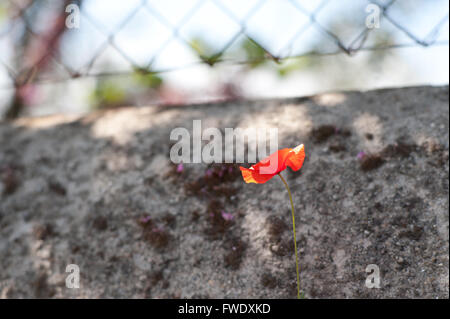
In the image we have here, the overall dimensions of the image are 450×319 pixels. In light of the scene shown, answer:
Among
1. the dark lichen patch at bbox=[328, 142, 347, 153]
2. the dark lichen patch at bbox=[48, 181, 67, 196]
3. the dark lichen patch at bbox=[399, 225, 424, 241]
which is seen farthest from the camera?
the dark lichen patch at bbox=[48, 181, 67, 196]

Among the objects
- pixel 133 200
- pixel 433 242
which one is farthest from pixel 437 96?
pixel 133 200

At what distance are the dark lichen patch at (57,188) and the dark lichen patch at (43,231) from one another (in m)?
0.15

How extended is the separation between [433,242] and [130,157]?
117 cm

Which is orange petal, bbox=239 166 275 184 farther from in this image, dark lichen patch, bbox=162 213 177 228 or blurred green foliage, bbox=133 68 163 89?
blurred green foliage, bbox=133 68 163 89

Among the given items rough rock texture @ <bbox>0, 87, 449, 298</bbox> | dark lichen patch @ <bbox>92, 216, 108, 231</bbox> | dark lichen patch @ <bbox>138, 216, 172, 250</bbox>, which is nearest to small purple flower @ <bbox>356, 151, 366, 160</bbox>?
rough rock texture @ <bbox>0, 87, 449, 298</bbox>

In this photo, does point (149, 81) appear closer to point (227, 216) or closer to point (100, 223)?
point (100, 223)

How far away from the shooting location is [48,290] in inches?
51.6

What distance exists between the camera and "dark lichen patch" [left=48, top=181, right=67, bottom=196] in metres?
A: 1.56

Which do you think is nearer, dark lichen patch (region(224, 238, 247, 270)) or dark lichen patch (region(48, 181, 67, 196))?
dark lichen patch (region(224, 238, 247, 270))

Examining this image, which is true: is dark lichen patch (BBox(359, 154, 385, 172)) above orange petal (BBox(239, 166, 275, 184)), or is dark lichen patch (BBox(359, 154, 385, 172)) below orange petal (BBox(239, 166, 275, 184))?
above

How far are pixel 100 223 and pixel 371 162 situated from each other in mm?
1028

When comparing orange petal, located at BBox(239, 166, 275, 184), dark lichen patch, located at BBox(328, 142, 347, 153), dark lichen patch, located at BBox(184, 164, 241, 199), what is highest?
dark lichen patch, located at BBox(328, 142, 347, 153)

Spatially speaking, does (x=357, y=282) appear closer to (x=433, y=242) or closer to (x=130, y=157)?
(x=433, y=242)

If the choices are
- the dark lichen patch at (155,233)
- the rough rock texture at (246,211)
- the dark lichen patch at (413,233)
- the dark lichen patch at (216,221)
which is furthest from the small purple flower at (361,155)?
the dark lichen patch at (155,233)
